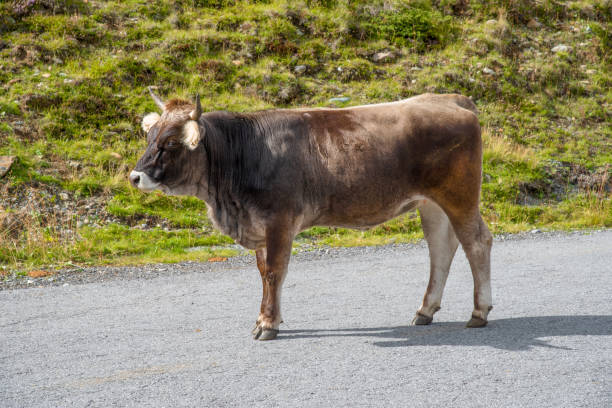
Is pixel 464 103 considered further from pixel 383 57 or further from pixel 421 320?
pixel 383 57

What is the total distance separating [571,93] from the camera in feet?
62.2

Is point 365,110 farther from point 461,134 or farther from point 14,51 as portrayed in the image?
point 14,51

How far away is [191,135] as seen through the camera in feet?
20.2

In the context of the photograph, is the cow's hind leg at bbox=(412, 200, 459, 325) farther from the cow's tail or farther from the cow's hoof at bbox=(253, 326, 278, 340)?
the cow's hoof at bbox=(253, 326, 278, 340)

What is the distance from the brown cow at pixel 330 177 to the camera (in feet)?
21.1

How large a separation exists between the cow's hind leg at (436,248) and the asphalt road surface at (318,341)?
10.3 inches

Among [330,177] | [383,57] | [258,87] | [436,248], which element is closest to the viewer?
[330,177]

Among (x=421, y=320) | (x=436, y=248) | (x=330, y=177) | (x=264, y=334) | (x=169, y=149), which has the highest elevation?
(x=169, y=149)

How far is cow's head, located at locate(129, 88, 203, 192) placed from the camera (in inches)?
241

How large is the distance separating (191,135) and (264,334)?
200cm

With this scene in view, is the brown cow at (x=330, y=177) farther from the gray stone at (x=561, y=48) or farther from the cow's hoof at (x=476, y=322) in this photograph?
the gray stone at (x=561, y=48)

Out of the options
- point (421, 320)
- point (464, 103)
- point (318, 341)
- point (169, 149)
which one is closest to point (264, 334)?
point (318, 341)

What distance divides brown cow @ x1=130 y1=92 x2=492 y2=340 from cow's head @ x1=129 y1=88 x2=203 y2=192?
1.9 inches

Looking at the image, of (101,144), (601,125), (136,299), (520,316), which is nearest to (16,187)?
(101,144)
